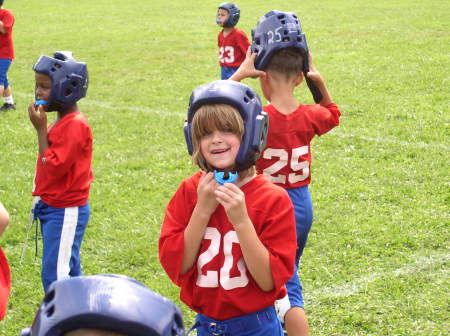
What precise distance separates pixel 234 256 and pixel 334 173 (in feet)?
17.7

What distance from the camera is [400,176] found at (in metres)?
8.16

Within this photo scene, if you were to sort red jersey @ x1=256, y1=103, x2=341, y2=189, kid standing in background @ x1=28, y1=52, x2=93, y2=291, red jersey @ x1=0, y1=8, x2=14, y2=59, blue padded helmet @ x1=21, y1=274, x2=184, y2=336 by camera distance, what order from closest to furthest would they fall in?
blue padded helmet @ x1=21, y1=274, x2=184, y2=336
red jersey @ x1=256, y1=103, x2=341, y2=189
kid standing in background @ x1=28, y1=52, x2=93, y2=291
red jersey @ x1=0, y1=8, x2=14, y2=59

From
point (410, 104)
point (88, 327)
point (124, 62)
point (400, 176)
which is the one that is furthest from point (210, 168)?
point (124, 62)

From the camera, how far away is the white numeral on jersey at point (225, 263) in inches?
125

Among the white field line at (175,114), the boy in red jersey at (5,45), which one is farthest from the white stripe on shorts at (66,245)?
the boy in red jersey at (5,45)

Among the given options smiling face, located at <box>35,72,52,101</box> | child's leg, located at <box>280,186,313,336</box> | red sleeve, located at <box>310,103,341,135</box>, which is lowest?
child's leg, located at <box>280,186,313,336</box>

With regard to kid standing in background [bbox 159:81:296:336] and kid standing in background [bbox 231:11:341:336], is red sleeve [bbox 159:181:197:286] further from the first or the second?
kid standing in background [bbox 231:11:341:336]

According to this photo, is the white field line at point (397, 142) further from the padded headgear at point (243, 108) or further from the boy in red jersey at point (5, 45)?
the padded headgear at point (243, 108)

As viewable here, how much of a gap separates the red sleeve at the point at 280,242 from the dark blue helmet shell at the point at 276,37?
57.4 inches

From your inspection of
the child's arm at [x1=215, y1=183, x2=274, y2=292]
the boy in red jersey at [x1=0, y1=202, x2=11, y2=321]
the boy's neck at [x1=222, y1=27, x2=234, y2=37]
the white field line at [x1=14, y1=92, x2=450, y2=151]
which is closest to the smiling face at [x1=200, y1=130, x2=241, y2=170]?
the child's arm at [x1=215, y1=183, x2=274, y2=292]

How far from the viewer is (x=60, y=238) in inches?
194

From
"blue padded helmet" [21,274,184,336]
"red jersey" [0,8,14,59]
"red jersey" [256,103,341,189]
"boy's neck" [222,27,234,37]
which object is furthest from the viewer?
"boy's neck" [222,27,234,37]

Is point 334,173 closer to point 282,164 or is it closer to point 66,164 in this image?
point 282,164

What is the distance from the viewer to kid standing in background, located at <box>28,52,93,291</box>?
192 inches
